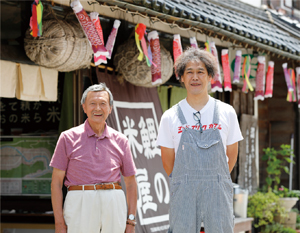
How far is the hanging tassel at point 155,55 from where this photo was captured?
7.16 metres

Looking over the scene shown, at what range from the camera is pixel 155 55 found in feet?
23.5

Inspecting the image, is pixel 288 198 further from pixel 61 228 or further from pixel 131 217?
pixel 61 228

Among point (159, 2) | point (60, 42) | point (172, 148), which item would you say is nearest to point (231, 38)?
point (159, 2)

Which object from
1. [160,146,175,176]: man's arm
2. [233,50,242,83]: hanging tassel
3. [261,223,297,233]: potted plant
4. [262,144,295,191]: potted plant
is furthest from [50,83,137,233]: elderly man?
[262,144,295,191]: potted plant

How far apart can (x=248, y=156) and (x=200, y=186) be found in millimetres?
7687

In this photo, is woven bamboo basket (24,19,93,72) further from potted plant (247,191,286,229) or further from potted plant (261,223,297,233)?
potted plant (261,223,297,233)

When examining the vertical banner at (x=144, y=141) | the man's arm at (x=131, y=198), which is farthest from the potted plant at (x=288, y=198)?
the man's arm at (x=131, y=198)

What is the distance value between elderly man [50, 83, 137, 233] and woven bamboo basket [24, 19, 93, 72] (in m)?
1.46

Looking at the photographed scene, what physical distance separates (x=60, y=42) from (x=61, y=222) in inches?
95.4

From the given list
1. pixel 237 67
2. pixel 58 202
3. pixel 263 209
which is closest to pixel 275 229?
pixel 263 209

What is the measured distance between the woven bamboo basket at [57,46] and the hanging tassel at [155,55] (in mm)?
1222

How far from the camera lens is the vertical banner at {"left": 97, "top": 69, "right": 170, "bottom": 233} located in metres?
7.36

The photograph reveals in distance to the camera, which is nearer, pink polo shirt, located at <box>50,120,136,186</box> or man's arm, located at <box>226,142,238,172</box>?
man's arm, located at <box>226,142,238,172</box>

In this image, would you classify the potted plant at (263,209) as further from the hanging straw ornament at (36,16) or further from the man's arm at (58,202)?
the hanging straw ornament at (36,16)
